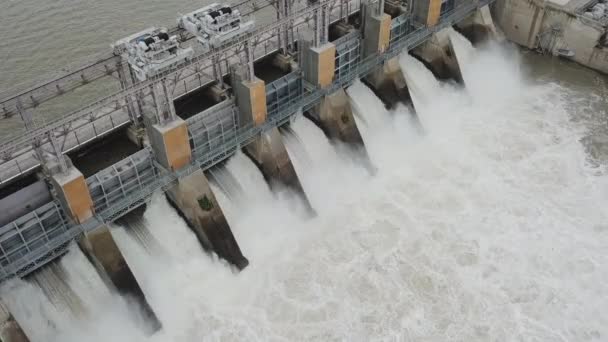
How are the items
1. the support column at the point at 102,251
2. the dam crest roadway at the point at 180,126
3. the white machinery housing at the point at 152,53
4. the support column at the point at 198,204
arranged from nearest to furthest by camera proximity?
the support column at the point at 102,251
the dam crest roadway at the point at 180,126
the white machinery housing at the point at 152,53
the support column at the point at 198,204

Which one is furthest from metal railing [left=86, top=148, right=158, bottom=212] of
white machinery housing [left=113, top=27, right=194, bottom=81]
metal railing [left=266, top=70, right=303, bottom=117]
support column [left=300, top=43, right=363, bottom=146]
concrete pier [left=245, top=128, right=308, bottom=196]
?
support column [left=300, top=43, right=363, bottom=146]

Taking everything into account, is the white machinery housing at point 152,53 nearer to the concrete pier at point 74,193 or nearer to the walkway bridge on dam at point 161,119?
the walkway bridge on dam at point 161,119

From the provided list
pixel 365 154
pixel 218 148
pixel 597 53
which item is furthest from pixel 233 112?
pixel 597 53

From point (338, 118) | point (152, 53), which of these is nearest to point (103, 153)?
point (152, 53)

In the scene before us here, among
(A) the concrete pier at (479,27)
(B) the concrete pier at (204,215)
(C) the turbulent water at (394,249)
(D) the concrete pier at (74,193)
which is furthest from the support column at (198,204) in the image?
(A) the concrete pier at (479,27)

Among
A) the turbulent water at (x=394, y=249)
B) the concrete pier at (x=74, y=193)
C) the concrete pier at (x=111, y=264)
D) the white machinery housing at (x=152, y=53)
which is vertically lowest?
the turbulent water at (x=394, y=249)

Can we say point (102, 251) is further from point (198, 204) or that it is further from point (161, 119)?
point (161, 119)
